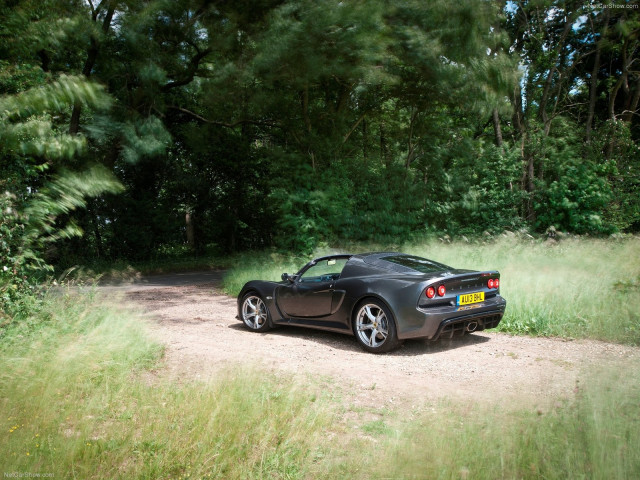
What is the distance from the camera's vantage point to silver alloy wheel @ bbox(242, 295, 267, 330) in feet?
26.1

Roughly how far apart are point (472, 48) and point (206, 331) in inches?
400

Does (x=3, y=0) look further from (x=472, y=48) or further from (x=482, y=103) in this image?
(x=482, y=103)

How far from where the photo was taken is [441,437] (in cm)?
315

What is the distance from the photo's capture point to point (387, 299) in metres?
6.08

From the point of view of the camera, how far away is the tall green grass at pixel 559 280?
689cm

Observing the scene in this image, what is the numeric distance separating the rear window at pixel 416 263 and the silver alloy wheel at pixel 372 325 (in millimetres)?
734

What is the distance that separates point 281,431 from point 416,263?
144 inches

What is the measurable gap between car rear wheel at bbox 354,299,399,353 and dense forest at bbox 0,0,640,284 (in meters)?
3.42

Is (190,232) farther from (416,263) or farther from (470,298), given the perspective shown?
(470,298)

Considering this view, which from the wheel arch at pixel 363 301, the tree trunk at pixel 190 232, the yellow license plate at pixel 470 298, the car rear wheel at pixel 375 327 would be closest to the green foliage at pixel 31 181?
the wheel arch at pixel 363 301

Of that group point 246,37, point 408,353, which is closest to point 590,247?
point 408,353

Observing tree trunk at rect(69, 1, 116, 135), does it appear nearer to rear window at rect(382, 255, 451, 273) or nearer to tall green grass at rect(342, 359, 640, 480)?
rear window at rect(382, 255, 451, 273)

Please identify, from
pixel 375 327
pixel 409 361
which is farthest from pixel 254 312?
pixel 409 361

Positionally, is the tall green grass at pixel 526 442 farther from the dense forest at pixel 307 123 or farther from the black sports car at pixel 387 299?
the dense forest at pixel 307 123
